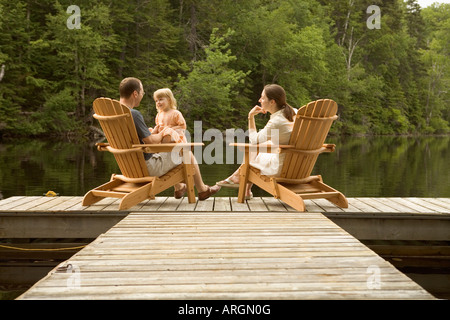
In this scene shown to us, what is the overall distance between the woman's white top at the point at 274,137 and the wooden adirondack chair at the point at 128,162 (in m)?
0.79

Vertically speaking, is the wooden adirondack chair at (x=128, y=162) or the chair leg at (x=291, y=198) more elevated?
the wooden adirondack chair at (x=128, y=162)

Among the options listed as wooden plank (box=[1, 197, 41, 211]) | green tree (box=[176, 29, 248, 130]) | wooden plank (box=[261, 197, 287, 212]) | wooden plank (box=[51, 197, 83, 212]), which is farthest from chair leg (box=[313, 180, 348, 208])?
green tree (box=[176, 29, 248, 130])

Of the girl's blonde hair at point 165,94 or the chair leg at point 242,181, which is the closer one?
the girl's blonde hair at point 165,94

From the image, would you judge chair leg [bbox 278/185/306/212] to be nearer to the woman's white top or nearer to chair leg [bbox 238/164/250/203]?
the woman's white top

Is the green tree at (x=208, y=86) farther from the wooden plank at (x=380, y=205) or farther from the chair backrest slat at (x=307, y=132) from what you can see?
the chair backrest slat at (x=307, y=132)

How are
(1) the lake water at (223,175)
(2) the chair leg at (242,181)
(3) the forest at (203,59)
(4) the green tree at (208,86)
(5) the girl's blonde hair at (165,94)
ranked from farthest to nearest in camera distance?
(4) the green tree at (208,86)
(3) the forest at (203,59)
(1) the lake water at (223,175)
(2) the chair leg at (242,181)
(5) the girl's blonde hair at (165,94)

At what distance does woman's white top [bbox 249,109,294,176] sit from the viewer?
528 cm

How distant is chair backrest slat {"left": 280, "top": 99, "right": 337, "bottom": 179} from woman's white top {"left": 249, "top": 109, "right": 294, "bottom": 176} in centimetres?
10

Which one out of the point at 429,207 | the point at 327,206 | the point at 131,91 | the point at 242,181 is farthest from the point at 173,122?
the point at 429,207

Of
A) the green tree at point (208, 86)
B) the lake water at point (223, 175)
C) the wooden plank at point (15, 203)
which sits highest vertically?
the green tree at point (208, 86)

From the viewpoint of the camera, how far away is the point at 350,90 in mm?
43000

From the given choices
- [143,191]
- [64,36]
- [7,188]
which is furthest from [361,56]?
[143,191]

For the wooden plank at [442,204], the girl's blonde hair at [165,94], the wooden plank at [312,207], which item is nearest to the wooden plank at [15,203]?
the girl's blonde hair at [165,94]

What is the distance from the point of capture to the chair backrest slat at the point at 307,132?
5.12 m
